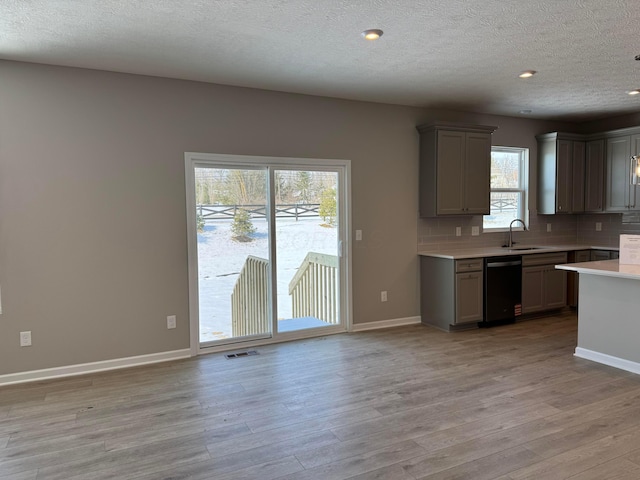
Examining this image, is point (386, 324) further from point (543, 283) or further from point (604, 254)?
point (604, 254)

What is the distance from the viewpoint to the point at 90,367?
3.99m

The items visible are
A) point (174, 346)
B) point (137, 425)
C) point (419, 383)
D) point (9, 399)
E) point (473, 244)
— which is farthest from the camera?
point (473, 244)

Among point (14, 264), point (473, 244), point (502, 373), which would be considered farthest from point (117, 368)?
point (473, 244)

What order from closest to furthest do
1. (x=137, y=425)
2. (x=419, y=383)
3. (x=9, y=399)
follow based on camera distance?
(x=137, y=425)
(x=9, y=399)
(x=419, y=383)

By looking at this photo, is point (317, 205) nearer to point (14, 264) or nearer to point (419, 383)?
point (419, 383)

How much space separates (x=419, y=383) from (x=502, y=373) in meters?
0.78

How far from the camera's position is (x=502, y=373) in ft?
12.7

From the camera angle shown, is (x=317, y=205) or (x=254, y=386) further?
(x=317, y=205)

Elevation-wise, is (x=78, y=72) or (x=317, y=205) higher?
(x=78, y=72)

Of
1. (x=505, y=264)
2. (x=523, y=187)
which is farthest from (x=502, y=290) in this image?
(x=523, y=187)

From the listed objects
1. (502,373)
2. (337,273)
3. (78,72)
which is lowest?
(502,373)

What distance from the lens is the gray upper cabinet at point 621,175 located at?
5.83m

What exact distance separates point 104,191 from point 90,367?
154cm

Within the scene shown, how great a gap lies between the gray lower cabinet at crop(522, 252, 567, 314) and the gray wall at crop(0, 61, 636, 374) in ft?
9.64
